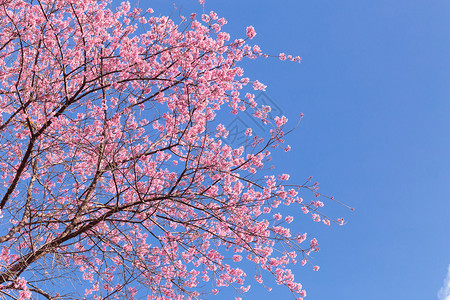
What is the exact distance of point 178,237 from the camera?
6.42 m

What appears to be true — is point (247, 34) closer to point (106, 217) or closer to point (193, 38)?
point (193, 38)

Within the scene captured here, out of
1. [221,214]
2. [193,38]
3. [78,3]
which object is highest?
[193,38]

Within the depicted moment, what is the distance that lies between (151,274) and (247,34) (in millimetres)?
4112

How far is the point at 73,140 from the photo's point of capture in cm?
619

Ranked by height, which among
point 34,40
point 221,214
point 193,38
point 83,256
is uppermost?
point 193,38

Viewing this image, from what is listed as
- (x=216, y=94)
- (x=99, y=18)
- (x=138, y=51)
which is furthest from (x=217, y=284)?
(x=99, y=18)

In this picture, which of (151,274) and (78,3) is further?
(151,274)

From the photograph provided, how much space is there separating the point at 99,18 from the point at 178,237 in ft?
11.8

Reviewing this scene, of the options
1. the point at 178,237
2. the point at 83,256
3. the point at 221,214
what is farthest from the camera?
the point at 83,256

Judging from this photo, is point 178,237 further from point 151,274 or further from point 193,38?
point 193,38

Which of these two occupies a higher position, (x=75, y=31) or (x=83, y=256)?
(x=75, y=31)

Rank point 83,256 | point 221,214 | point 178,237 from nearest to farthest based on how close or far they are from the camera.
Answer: point 221,214 < point 178,237 < point 83,256

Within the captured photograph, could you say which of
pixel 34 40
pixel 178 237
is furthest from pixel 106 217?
pixel 34 40

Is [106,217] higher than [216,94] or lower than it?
lower
